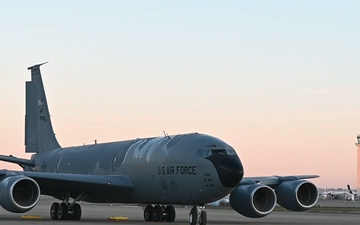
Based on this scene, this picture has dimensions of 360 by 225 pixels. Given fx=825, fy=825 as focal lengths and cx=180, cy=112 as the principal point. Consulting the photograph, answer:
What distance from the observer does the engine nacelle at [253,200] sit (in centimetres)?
3177

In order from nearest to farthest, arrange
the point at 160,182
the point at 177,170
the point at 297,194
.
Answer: the point at 177,170
the point at 160,182
the point at 297,194

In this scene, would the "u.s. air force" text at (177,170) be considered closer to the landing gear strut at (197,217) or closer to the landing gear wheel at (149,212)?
the landing gear strut at (197,217)

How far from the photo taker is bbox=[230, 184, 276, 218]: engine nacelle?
3177cm

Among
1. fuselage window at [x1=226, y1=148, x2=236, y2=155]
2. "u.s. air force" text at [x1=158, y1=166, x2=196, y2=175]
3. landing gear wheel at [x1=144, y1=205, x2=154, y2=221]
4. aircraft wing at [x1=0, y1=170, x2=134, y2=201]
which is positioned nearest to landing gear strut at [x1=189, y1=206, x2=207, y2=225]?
"u.s. air force" text at [x1=158, y1=166, x2=196, y2=175]

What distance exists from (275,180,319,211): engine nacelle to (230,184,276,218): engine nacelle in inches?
73.3

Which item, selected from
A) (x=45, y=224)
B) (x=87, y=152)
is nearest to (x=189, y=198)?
(x=45, y=224)

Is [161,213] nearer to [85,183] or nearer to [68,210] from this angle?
[85,183]

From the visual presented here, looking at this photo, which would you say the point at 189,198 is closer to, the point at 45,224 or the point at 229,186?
the point at 229,186

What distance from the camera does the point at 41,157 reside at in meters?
44.6

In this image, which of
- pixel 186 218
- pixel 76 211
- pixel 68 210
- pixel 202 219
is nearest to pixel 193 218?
pixel 202 219

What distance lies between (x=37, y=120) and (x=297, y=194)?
18372mm

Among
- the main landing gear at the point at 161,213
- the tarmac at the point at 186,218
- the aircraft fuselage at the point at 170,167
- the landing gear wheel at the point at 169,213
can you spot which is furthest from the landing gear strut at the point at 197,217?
the main landing gear at the point at 161,213

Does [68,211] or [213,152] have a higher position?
[213,152]

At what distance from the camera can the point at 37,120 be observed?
47000 mm
